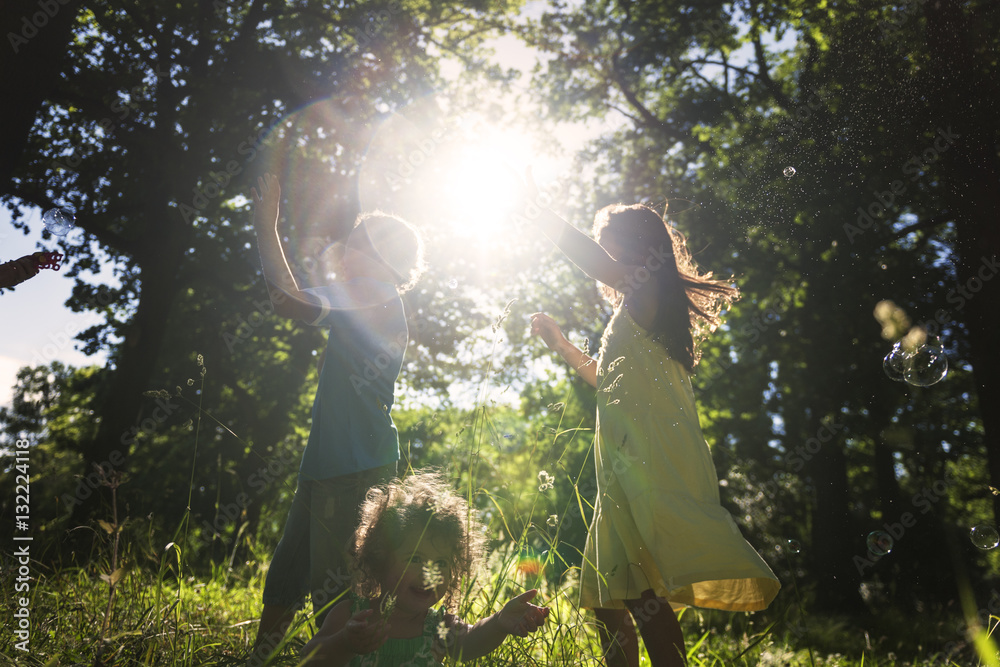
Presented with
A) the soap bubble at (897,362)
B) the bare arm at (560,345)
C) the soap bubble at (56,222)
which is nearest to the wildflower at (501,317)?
the bare arm at (560,345)

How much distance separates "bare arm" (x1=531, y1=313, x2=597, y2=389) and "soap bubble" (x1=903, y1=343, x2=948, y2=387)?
254 cm

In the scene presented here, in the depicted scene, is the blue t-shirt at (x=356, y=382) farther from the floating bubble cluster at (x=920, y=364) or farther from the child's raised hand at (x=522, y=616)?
the floating bubble cluster at (x=920, y=364)

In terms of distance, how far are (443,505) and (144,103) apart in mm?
10076

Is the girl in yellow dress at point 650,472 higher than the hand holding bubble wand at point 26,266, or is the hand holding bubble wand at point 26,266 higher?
the hand holding bubble wand at point 26,266

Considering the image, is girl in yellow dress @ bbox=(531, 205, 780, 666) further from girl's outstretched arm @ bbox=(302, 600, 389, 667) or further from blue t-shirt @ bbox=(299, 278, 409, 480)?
girl's outstretched arm @ bbox=(302, 600, 389, 667)

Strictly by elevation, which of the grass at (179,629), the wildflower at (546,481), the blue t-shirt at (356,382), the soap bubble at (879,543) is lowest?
the grass at (179,629)

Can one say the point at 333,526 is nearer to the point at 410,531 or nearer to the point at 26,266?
the point at 410,531

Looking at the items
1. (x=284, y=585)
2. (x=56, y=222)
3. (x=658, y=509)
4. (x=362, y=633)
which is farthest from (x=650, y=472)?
(x=56, y=222)

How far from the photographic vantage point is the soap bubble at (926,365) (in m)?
3.96

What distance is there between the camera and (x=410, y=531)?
1761 mm

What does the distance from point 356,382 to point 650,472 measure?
1.22 m

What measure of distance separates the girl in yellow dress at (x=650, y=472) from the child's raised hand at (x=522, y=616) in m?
0.49

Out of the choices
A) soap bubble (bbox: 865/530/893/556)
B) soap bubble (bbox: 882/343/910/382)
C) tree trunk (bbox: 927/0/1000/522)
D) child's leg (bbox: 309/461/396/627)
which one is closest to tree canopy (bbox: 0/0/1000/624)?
tree trunk (bbox: 927/0/1000/522)

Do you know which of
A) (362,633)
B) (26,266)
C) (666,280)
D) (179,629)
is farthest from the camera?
(666,280)
